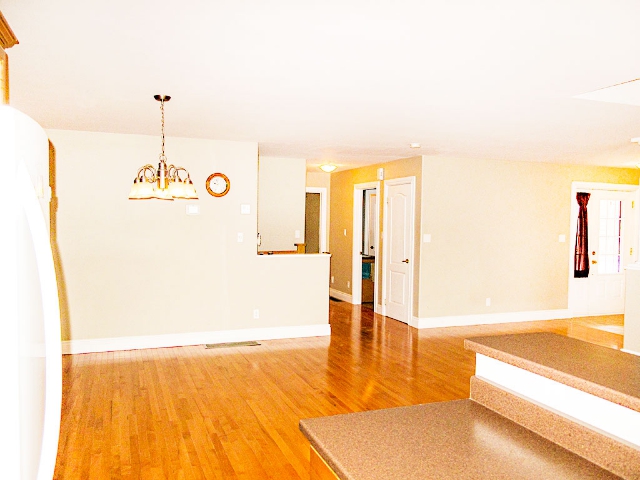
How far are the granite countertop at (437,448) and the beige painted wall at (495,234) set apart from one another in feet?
17.8

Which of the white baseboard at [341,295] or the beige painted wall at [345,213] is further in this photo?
the white baseboard at [341,295]

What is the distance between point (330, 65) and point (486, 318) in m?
5.35

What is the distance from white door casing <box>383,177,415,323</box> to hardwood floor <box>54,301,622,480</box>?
76 centimetres

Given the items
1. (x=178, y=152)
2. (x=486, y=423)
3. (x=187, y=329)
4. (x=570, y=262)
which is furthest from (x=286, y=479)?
(x=570, y=262)

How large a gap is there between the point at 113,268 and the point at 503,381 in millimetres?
4818

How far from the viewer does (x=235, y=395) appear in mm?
4164

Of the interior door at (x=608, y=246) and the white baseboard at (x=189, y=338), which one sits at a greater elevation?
the interior door at (x=608, y=246)

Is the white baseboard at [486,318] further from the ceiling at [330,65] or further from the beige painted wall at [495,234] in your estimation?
the ceiling at [330,65]

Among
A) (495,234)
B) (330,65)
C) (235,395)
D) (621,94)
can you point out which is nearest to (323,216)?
(495,234)

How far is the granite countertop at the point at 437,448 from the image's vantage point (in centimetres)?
122

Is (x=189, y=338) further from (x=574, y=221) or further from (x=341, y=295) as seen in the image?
(x=574, y=221)

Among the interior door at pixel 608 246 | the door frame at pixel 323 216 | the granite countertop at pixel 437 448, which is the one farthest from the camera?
the door frame at pixel 323 216

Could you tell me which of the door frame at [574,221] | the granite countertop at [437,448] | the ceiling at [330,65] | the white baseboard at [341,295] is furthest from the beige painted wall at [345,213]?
the granite countertop at [437,448]

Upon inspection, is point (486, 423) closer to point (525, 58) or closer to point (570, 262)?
point (525, 58)
